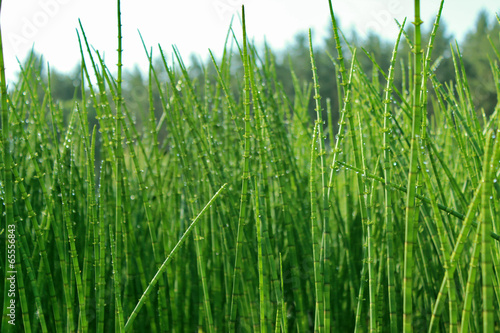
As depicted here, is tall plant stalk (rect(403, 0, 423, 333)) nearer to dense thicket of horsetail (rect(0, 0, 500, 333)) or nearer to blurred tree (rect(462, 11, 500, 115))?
dense thicket of horsetail (rect(0, 0, 500, 333))

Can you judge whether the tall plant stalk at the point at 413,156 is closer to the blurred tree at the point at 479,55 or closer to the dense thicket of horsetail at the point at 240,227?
the dense thicket of horsetail at the point at 240,227

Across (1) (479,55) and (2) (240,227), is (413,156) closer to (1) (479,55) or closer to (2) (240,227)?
(2) (240,227)

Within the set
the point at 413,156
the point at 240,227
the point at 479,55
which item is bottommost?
the point at 240,227

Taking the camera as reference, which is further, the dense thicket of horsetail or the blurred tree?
the blurred tree

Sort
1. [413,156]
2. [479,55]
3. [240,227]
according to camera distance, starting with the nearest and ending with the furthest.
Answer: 1. [413,156]
2. [240,227]
3. [479,55]

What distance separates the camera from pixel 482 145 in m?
0.87

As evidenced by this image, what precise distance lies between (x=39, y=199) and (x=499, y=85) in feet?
4.36

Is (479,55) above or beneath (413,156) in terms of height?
above

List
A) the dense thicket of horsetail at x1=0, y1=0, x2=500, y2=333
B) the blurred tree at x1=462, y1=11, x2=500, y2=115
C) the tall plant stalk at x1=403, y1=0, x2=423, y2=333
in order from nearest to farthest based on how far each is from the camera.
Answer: the tall plant stalk at x1=403, y1=0, x2=423, y2=333
the dense thicket of horsetail at x1=0, y1=0, x2=500, y2=333
the blurred tree at x1=462, y1=11, x2=500, y2=115

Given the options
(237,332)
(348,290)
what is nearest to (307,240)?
(348,290)

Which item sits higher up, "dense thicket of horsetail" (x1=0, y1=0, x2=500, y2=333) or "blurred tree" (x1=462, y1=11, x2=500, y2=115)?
"blurred tree" (x1=462, y1=11, x2=500, y2=115)

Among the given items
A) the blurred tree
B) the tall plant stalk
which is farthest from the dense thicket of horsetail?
the blurred tree

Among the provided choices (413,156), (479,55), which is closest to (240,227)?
(413,156)

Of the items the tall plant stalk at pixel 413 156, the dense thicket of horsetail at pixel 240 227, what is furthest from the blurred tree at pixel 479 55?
the tall plant stalk at pixel 413 156
